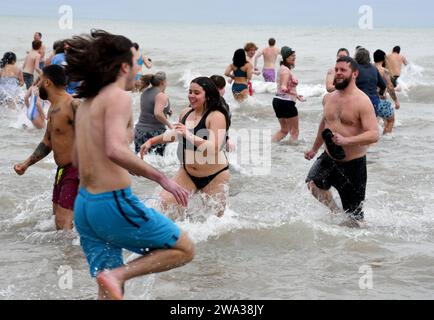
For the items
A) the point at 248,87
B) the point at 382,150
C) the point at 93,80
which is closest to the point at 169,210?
the point at 93,80

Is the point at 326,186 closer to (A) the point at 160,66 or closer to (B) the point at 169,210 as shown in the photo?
(B) the point at 169,210

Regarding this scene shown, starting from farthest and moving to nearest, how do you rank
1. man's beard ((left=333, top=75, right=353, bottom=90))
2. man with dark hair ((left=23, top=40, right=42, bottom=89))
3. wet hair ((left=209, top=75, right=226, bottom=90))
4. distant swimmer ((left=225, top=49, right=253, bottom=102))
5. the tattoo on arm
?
1. man with dark hair ((left=23, top=40, right=42, bottom=89))
2. distant swimmer ((left=225, top=49, right=253, bottom=102))
3. wet hair ((left=209, top=75, right=226, bottom=90))
4. man's beard ((left=333, top=75, right=353, bottom=90))
5. the tattoo on arm

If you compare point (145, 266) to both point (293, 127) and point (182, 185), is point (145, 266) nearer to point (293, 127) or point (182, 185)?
point (182, 185)

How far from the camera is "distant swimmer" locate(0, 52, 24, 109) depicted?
15.9 meters

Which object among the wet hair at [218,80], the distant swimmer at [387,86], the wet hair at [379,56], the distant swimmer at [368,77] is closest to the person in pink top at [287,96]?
the distant swimmer at [368,77]

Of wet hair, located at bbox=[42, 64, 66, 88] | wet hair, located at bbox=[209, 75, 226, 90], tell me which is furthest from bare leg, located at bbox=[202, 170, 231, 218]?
wet hair, located at bbox=[209, 75, 226, 90]

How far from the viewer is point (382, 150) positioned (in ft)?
40.0

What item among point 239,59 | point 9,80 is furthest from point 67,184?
point 9,80

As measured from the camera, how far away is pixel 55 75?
20.2 ft

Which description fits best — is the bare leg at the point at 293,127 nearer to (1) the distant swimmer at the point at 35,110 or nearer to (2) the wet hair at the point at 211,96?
(1) the distant swimmer at the point at 35,110

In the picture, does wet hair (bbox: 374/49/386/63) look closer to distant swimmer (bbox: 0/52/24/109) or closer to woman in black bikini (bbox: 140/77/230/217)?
woman in black bikini (bbox: 140/77/230/217)

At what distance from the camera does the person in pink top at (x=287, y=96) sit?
1152 centimetres
